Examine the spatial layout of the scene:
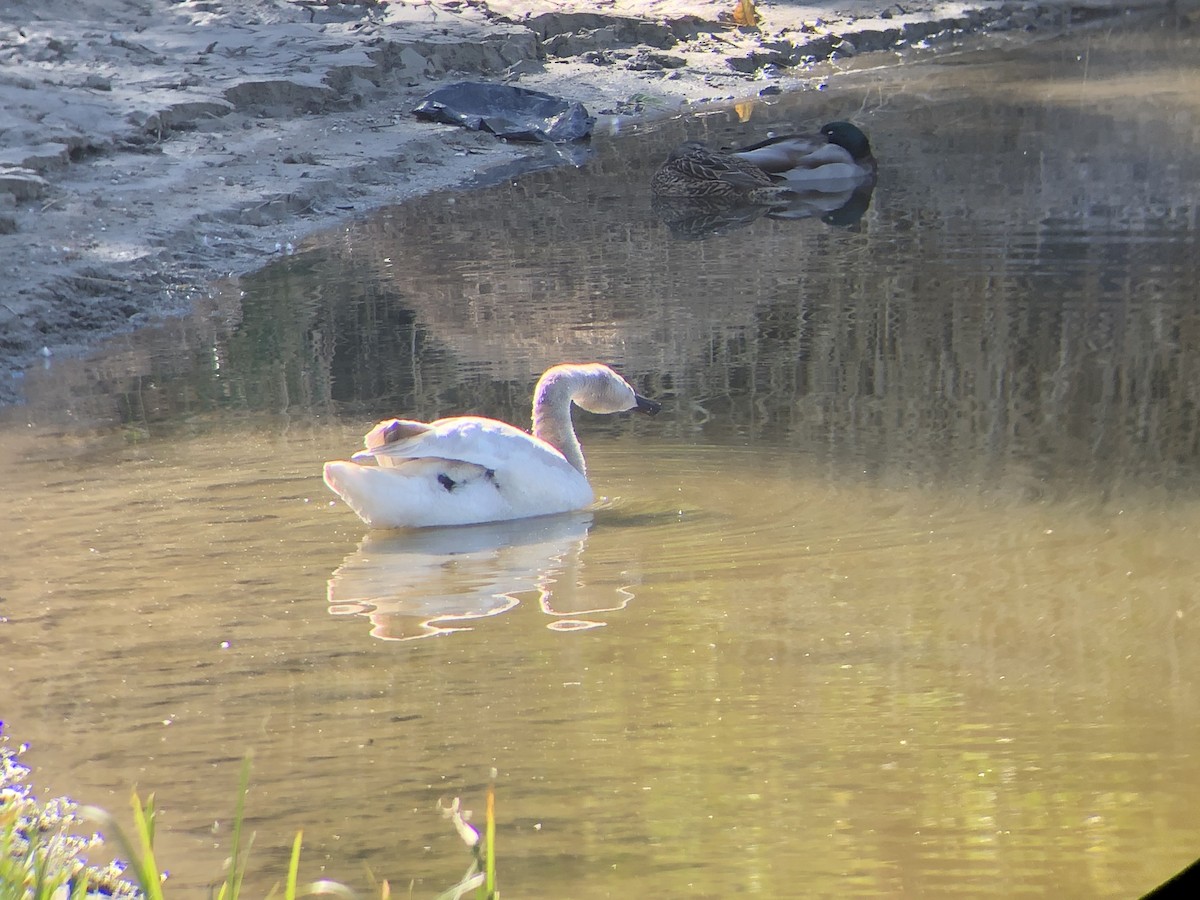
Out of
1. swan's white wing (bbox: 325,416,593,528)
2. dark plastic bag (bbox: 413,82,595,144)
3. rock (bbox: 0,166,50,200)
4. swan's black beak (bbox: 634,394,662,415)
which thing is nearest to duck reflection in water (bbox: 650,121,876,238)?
dark plastic bag (bbox: 413,82,595,144)

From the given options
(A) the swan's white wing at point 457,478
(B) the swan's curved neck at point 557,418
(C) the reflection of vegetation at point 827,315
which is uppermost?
(A) the swan's white wing at point 457,478

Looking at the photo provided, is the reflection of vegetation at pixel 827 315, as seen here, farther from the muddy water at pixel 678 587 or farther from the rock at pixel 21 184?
the rock at pixel 21 184

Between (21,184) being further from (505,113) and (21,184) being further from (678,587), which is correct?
(678,587)

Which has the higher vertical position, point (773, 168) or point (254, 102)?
point (254, 102)

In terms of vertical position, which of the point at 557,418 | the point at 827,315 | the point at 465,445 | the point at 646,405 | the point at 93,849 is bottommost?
the point at 827,315

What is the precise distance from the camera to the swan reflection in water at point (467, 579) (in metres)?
4.63

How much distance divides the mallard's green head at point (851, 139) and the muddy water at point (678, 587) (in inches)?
155

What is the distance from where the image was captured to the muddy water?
3.27 metres

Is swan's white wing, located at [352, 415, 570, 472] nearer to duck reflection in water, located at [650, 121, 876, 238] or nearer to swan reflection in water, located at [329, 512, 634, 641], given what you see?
swan reflection in water, located at [329, 512, 634, 641]

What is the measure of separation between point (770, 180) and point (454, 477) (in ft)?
28.8

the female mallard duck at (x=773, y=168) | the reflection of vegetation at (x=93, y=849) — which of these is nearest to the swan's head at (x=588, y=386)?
the reflection of vegetation at (x=93, y=849)

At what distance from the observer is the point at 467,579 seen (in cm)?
503

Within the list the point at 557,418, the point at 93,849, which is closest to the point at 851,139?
the point at 557,418

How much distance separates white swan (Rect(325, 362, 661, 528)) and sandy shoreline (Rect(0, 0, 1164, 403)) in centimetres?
291
